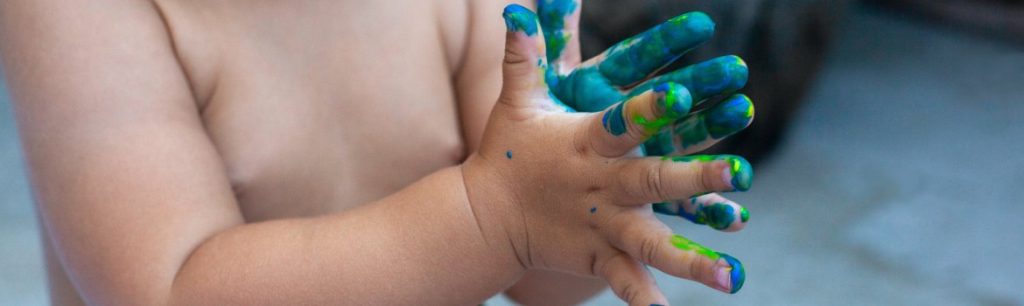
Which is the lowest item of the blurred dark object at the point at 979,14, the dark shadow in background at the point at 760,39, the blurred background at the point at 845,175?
the blurred background at the point at 845,175

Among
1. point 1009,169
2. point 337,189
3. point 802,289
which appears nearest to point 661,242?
point 337,189

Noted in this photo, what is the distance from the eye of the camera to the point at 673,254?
48 cm

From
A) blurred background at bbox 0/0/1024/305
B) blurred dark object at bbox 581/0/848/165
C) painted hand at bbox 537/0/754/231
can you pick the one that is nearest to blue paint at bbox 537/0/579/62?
painted hand at bbox 537/0/754/231

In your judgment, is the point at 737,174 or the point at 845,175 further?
the point at 845,175

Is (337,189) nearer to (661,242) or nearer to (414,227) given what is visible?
(414,227)

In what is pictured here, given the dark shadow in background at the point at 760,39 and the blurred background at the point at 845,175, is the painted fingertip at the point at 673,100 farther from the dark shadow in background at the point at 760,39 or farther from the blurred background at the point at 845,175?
the dark shadow in background at the point at 760,39

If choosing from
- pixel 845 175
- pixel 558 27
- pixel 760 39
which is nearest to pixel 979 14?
pixel 845 175

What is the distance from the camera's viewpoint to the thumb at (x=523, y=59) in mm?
498

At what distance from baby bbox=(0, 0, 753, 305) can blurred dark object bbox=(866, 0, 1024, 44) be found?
209cm

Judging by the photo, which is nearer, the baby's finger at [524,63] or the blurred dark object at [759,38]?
the baby's finger at [524,63]

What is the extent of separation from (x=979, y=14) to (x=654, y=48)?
2141mm

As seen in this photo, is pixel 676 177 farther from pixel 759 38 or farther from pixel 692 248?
pixel 759 38

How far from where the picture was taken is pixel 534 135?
0.51m

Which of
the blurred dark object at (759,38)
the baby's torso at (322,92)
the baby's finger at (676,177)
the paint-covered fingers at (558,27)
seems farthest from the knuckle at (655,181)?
the blurred dark object at (759,38)
